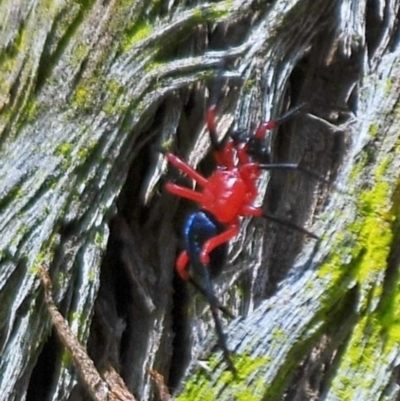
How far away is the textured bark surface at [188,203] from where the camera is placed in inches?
67.2

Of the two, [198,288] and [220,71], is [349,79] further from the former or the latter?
[198,288]

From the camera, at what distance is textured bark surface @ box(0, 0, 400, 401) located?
1706 millimetres

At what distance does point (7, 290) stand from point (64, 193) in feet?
0.69

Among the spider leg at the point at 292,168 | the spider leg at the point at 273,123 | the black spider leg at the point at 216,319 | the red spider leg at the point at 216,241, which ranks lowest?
the black spider leg at the point at 216,319

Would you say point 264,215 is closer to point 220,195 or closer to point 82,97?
point 220,195

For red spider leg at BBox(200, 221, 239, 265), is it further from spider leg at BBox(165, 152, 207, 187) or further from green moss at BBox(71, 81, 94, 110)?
green moss at BBox(71, 81, 94, 110)

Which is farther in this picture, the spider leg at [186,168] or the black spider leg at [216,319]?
the spider leg at [186,168]

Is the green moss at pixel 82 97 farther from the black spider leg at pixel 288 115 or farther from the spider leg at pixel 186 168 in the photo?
the black spider leg at pixel 288 115

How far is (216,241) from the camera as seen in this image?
6.15 feet

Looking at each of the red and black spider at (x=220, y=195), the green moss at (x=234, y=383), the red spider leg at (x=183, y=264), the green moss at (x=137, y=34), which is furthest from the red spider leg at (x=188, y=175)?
the green moss at (x=234, y=383)

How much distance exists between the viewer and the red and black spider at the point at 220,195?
6.08 ft

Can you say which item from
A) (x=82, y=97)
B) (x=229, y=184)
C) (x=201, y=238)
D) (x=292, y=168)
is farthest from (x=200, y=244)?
(x=82, y=97)

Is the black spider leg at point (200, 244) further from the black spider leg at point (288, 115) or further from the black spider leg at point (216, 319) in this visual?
the black spider leg at point (288, 115)

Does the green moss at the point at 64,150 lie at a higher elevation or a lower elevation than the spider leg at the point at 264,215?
higher
